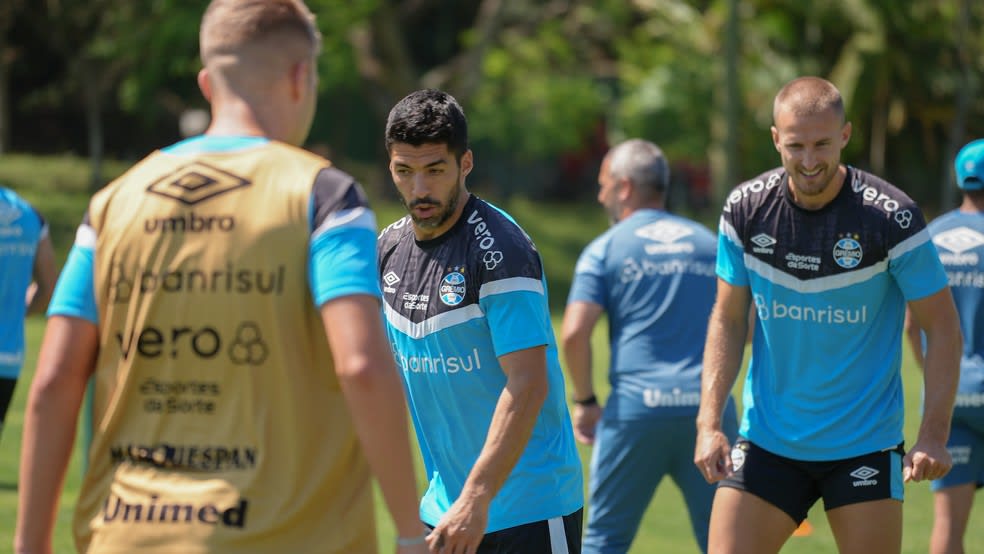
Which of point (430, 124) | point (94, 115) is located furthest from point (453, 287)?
point (94, 115)

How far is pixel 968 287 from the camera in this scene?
6695mm

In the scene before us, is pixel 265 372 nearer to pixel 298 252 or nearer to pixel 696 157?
pixel 298 252

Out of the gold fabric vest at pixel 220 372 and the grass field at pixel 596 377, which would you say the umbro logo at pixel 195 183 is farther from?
the grass field at pixel 596 377

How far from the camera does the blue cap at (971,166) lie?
665cm

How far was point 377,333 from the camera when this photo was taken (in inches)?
112

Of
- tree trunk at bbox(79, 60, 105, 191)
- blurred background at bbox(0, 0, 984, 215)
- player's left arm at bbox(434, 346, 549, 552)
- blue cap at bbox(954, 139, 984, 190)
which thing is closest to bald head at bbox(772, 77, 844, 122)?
player's left arm at bbox(434, 346, 549, 552)

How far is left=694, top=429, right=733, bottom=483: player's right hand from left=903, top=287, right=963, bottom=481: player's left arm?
657 millimetres

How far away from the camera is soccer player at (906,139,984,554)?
6.62m

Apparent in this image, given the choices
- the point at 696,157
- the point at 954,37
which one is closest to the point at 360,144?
the point at 696,157

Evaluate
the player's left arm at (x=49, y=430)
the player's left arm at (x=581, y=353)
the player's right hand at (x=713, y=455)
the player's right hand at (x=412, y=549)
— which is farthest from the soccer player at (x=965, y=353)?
the player's left arm at (x=49, y=430)

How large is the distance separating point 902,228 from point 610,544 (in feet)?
7.70

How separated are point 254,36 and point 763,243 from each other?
8.94ft

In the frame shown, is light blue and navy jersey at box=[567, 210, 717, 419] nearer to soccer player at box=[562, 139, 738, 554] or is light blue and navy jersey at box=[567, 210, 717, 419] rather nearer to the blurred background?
soccer player at box=[562, 139, 738, 554]

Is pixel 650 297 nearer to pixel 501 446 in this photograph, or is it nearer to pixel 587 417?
pixel 587 417
